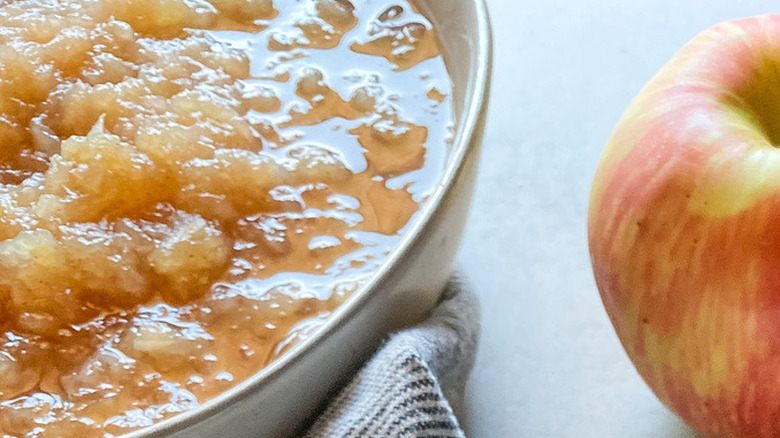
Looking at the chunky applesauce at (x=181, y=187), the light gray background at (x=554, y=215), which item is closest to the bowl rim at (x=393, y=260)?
the chunky applesauce at (x=181, y=187)

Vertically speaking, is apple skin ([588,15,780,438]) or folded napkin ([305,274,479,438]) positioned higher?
apple skin ([588,15,780,438])

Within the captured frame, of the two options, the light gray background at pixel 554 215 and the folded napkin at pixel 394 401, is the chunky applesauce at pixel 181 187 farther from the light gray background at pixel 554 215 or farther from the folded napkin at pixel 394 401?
the light gray background at pixel 554 215

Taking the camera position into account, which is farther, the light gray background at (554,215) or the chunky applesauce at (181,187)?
the light gray background at (554,215)

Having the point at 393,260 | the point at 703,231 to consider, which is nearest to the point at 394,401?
the point at 393,260

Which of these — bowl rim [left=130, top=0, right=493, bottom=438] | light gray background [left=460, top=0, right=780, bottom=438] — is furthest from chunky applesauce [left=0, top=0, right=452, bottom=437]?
light gray background [left=460, top=0, right=780, bottom=438]

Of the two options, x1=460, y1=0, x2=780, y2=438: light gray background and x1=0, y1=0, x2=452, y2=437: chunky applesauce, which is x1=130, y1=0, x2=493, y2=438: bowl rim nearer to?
x1=0, y1=0, x2=452, y2=437: chunky applesauce
